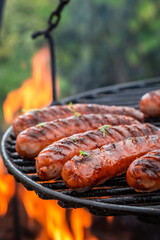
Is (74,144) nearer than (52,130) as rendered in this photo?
Yes

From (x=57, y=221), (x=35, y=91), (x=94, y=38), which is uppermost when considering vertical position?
(x=94, y=38)

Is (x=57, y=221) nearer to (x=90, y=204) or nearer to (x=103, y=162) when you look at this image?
(x=103, y=162)

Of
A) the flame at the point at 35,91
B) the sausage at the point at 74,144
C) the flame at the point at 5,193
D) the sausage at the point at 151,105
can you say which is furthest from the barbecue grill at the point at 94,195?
the flame at the point at 35,91

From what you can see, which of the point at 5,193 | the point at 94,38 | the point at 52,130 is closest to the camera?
the point at 52,130

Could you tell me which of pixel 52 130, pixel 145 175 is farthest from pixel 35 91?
pixel 145 175

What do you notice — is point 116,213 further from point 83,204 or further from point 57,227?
point 57,227

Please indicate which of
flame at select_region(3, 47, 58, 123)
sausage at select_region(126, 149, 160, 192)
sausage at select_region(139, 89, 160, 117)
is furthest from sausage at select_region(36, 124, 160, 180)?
flame at select_region(3, 47, 58, 123)

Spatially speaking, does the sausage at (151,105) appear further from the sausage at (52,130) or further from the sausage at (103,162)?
the sausage at (103,162)

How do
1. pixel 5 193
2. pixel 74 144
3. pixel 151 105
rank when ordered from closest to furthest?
1. pixel 74 144
2. pixel 151 105
3. pixel 5 193
